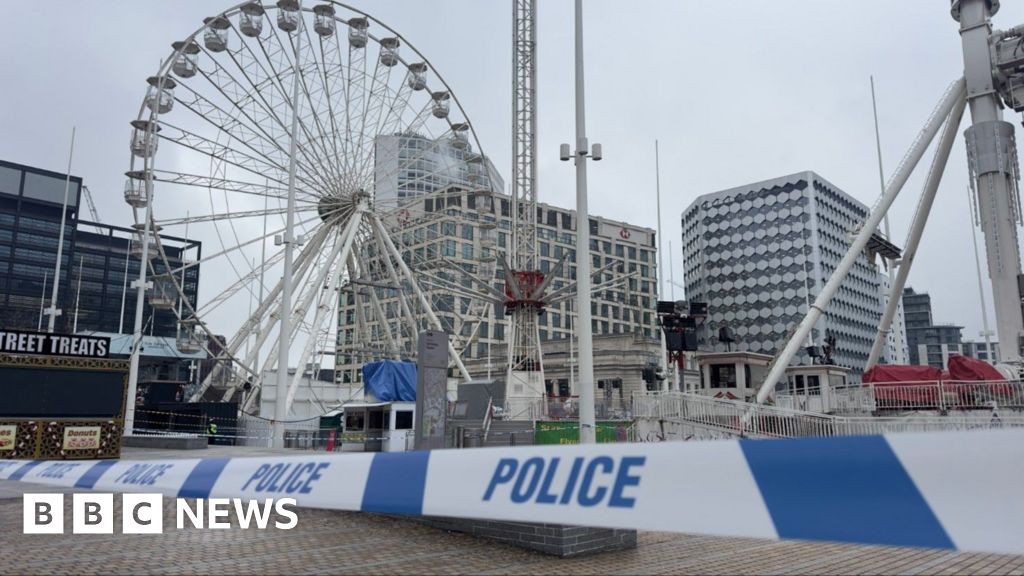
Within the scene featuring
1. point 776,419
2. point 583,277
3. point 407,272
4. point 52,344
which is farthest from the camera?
point 407,272

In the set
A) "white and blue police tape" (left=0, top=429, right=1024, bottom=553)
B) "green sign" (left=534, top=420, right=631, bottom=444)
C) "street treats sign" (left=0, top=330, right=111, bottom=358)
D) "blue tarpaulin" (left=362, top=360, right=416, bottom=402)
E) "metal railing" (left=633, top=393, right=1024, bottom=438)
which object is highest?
"street treats sign" (left=0, top=330, right=111, bottom=358)

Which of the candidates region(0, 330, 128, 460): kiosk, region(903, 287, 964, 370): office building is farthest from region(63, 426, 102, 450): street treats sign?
region(903, 287, 964, 370): office building

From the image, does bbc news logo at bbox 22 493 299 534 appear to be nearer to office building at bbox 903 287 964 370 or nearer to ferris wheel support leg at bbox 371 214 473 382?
ferris wheel support leg at bbox 371 214 473 382

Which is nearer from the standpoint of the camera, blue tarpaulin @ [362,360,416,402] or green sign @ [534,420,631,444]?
green sign @ [534,420,631,444]

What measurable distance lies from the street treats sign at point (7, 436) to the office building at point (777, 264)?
341 feet

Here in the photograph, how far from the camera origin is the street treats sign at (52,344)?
16953 millimetres

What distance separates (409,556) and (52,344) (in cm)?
1460

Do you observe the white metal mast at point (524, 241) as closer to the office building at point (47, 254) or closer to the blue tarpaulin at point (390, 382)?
the blue tarpaulin at point (390, 382)

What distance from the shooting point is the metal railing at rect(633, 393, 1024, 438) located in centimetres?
1873

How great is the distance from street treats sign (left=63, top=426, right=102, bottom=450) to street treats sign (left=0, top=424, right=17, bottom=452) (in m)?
1.15

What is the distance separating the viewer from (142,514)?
1034 cm

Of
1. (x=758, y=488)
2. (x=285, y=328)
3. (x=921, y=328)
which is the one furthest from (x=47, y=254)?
(x=921, y=328)

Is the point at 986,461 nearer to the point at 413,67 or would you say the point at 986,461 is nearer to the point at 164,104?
the point at 164,104

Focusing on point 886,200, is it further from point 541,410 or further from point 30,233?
point 30,233
